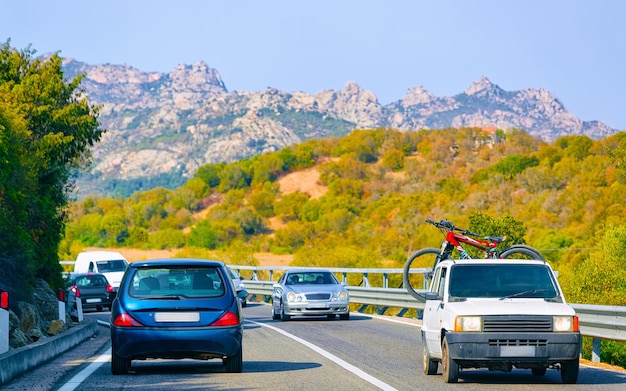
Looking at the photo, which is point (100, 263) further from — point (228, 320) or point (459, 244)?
point (228, 320)

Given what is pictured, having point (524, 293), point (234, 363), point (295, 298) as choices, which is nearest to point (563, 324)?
point (524, 293)

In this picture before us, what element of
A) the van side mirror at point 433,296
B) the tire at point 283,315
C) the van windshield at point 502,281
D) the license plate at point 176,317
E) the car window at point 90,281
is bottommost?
the tire at point 283,315

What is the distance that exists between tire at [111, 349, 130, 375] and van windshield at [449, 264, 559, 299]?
4.23m

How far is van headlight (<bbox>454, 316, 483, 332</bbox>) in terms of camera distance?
1212cm

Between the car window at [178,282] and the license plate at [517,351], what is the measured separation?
147 inches

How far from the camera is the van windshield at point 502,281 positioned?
12.9 meters

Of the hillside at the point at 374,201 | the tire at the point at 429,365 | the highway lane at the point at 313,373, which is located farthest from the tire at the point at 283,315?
the hillside at the point at 374,201

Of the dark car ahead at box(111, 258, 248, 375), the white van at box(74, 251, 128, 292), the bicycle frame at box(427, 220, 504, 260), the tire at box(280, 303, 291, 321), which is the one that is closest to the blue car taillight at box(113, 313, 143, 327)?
the dark car ahead at box(111, 258, 248, 375)

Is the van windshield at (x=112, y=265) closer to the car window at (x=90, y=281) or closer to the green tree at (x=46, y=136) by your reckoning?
the car window at (x=90, y=281)

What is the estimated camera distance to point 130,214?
172 meters

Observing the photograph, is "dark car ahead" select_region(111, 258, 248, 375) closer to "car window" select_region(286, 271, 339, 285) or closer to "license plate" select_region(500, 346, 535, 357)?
"license plate" select_region(500, 346, 535, 357)

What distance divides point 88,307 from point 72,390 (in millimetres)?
24541

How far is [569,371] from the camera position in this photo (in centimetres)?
1225

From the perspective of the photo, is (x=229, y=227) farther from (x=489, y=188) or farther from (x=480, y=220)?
(x=480, y=220)
